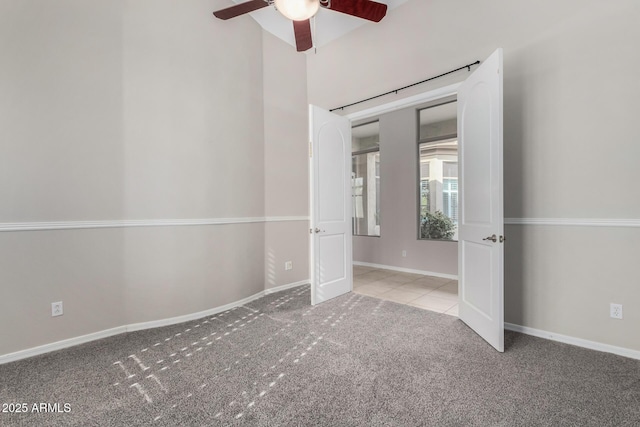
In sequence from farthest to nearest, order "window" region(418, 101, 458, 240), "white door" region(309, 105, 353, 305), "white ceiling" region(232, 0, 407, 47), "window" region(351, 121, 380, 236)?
"window" region(351, 121, 380, 236) < "window" region(418, 101, 458, 240) < "white ceiling" region(232, 0, 407, 47) < "white door" region(309, 105, 353, 305)

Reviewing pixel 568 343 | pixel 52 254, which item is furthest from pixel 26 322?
pixel 568 343

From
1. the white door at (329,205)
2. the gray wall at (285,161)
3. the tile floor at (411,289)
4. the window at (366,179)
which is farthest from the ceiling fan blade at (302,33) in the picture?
the window at (366,179)

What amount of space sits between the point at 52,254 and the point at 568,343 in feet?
13.5

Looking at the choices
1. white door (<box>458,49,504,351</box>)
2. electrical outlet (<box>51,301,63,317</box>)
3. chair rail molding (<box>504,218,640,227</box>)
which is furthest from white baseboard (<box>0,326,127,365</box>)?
chair rail molding (<box>504,218,640,227</box>)

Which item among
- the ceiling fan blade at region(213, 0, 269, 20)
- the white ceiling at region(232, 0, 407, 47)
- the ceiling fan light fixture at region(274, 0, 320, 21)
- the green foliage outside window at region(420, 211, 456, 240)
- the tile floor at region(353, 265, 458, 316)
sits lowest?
the tile floor at region(353, 265, 458, 316)

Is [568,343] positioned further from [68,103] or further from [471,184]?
[68,103]

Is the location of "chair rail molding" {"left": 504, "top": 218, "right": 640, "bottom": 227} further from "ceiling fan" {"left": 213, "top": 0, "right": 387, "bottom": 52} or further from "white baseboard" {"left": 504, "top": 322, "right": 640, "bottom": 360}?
"ceiling fan" {"left": 213, "top": 0, "right": 387, "bottom": 52}

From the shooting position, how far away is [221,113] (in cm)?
323

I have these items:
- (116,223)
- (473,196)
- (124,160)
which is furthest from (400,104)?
(116,223)

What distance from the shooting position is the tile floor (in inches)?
135

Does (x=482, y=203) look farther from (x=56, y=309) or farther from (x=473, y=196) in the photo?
(x=56, y=309)

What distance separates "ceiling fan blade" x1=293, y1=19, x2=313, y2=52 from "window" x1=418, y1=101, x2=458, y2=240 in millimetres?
2877

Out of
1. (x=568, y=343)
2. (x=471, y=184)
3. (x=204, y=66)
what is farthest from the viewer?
(x=204, y=66)

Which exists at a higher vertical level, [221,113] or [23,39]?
[23,39]
